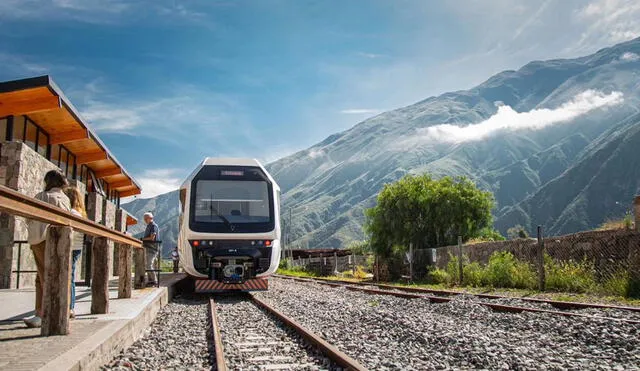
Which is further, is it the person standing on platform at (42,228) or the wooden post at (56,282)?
the person standing on platform at (42,228)

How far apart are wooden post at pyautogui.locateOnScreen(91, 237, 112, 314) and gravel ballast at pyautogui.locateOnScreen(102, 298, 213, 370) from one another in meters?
0.74

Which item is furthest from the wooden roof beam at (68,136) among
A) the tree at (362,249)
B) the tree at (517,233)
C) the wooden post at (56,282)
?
the tree at (517,233)

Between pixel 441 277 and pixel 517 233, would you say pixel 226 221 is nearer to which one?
pixel 441 277

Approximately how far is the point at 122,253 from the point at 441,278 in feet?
44.5

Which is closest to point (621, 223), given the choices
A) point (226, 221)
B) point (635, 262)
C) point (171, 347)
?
point (635, 262)

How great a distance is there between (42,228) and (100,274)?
4.84 ft

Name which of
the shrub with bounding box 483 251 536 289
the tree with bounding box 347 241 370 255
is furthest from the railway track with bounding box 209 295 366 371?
the tree with bounding box 347 241 370 255

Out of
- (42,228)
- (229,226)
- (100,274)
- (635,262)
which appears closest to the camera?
(42,228)

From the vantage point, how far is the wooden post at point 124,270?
937 centimetres

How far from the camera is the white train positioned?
1314 cm

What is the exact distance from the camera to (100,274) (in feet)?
23.4

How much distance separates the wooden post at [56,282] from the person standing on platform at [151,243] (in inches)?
302

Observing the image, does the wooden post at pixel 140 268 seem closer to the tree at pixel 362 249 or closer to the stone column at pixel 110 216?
the stone column at pixel 110 216

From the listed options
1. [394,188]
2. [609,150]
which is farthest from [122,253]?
[609,150]
